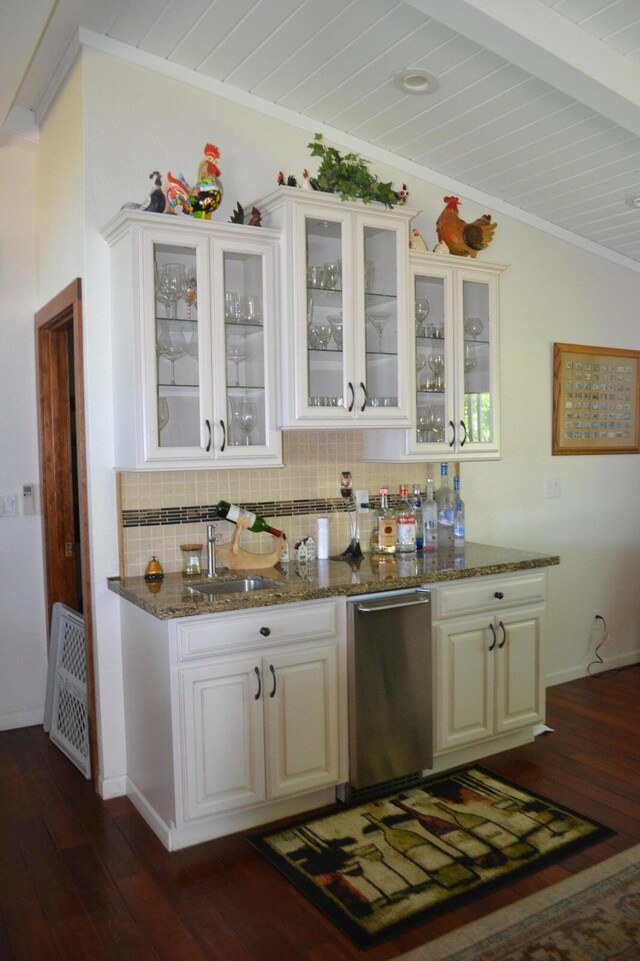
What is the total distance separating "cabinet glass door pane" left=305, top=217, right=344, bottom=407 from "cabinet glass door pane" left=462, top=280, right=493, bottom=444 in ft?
2.44

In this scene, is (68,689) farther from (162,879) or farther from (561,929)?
(561,929)

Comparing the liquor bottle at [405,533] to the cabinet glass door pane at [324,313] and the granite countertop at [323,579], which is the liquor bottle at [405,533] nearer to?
the granite countertop at [323,579]

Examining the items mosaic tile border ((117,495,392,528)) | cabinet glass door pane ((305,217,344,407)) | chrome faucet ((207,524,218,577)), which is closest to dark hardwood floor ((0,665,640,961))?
chrome faucet ((207,524,218,577))

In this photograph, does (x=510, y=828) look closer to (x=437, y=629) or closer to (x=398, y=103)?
(x=437, y=629)

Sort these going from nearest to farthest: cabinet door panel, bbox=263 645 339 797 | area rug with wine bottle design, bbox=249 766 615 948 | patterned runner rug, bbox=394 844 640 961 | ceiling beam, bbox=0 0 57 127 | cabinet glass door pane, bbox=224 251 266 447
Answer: patterned runner rug, bbox=394 844 640 961, area rug with wine bottle design, bbox=249 766 615 948, ceiling beam, bbox=0 0 57 127, cabinet door panel, bbox=263 645 339 797, cabinet glass door pane, bbox=224 251 266 447

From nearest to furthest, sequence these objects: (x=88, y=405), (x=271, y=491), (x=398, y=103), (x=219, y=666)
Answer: (x=219, y=666) < (x=88, y=405) < (x=398, y=103) < (x=271, y=491)

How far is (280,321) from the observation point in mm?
2938

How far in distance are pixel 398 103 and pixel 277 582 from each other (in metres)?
2.03

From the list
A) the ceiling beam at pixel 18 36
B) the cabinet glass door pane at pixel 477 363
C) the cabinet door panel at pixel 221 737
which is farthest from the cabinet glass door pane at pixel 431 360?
the ceiling beam at pixel 18 36

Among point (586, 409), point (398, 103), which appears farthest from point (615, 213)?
point (398, 103)

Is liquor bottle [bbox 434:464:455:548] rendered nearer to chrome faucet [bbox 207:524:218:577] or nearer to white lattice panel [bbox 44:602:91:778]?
chrome faucet [bbox 207:524:218:577]

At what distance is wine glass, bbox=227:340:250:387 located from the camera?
9.46 ft

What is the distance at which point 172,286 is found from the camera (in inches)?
108

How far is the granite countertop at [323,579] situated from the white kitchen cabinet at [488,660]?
0.08 m
